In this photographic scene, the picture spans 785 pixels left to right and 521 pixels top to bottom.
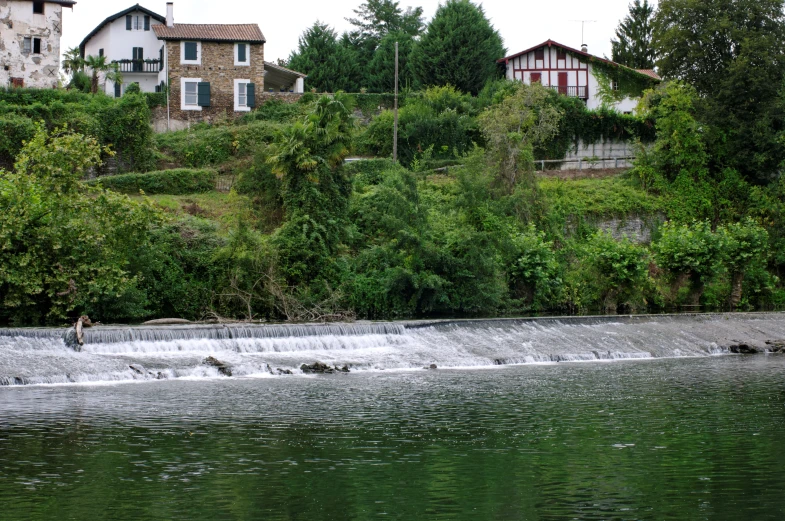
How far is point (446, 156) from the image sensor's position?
2549 inches

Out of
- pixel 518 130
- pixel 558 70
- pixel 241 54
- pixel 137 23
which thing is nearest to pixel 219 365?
pixel 518 130

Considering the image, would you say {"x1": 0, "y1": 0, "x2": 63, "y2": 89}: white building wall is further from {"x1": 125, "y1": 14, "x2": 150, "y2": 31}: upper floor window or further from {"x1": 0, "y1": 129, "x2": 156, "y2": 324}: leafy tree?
{"x1": 0, "y1": 129, "x2": 156, "y2": 324}: leafy tree

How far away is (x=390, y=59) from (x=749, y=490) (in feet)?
225

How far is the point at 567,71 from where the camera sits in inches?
2911

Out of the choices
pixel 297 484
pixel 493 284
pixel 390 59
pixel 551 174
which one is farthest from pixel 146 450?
pixel 390 59

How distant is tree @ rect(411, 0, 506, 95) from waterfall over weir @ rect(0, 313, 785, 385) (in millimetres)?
37977

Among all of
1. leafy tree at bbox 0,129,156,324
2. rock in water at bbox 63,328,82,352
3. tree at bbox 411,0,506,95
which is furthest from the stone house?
rock in water at bbox 63,328,82,352

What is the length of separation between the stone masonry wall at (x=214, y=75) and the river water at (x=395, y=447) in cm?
3934

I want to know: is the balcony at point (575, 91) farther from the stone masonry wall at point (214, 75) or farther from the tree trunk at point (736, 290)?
the tree trunk at point (736, 290)

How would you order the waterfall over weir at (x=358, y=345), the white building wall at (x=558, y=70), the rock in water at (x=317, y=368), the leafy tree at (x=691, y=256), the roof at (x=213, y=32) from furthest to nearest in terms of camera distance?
the white building wall at (x=558, y=70) < the roof at (x=213, y=32) < the leafy tree at (x=691, y=256) < the rock in water at (x=317, y=368) < the waterfall over weir at (x=358, y=345)

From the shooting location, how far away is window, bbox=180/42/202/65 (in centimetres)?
6650

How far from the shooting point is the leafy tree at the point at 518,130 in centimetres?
5206

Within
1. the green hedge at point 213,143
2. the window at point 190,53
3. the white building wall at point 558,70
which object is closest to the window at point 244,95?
the window at point 190,53

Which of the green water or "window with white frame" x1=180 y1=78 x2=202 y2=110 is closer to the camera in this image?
the green water
